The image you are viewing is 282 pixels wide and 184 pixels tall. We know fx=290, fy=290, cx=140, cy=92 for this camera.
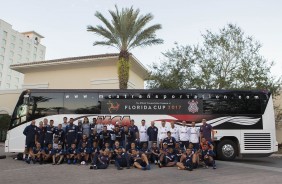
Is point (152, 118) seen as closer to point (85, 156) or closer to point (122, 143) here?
point (122, 143)

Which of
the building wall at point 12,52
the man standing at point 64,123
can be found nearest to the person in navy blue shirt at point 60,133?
the man standing at point 64,123

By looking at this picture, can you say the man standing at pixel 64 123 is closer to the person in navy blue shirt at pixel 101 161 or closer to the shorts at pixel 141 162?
the person in navy blue shirt at pixel 101 161

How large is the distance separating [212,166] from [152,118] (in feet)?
11.7

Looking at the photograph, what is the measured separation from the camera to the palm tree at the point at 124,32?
20117 mm

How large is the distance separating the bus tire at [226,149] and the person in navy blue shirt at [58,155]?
23.2 ft

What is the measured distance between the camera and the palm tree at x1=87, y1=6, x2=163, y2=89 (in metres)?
20.1

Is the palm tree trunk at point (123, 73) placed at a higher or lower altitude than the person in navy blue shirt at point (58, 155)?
higher

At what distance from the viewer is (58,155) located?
11930 millimetres

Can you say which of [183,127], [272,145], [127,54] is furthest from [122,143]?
[127,54]

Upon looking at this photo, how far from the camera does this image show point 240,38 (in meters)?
20.9

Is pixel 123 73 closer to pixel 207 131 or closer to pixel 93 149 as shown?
pixel 93 149

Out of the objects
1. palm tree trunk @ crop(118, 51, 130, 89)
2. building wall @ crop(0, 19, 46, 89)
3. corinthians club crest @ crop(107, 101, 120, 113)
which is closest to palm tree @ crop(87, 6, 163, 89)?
palm tree trunk @ crop(118, 51, 130, 89)

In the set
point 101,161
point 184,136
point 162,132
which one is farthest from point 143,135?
point 101,161

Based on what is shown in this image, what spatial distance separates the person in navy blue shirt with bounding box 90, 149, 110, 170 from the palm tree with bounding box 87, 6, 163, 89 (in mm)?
9713
